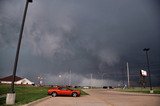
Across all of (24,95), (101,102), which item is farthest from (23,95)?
(101,102)

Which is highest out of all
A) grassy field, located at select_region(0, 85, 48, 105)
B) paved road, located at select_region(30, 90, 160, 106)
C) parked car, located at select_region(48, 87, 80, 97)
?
parked car, located at select_region(48, 87, 80, 97)

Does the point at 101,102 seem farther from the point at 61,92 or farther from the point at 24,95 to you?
the point at 61,92

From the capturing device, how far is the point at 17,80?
111m

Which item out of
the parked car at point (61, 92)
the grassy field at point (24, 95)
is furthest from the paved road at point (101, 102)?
the parked car at point (61, 92)

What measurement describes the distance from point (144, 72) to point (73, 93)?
7137 centimetres

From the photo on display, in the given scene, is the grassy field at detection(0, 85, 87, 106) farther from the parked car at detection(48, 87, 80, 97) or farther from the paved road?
the parked car at detection(48, 87, 80, 97)

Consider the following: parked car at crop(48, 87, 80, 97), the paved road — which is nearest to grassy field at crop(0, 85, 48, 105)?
the paved road

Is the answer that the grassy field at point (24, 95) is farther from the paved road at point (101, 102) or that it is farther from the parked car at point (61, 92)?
the parked car at point (61, 92)

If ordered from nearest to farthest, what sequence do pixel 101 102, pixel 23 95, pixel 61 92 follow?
pixel 101 102, pixel 23 95, pixel 61 92

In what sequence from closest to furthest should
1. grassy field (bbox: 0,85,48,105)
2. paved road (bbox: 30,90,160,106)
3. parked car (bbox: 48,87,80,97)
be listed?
paved road (bbox: 30,90,160,106)
grassy field (bbox: 0,85,48,105)
parked car (bbox: 48,87,80,97)

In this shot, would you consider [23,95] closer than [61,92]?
Yes

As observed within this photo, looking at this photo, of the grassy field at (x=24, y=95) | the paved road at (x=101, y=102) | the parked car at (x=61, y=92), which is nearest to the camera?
the paved road at (x=101, y=102)

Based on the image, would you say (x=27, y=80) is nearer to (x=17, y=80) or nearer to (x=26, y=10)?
(x=17, y=80)

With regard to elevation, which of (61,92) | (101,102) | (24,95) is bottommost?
(101,102)
